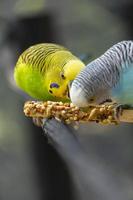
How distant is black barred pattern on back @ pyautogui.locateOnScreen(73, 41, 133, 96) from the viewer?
0.35 meters

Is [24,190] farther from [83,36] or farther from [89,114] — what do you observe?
[89,114]

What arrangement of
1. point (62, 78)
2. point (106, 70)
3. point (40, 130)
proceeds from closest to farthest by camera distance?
1. point (106, 70)
2. point (62, 78)
3. point (40, 130)

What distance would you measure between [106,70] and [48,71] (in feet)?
0.45

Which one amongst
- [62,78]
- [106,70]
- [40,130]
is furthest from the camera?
[40,130]

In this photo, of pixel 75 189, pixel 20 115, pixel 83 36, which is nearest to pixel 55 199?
pixel 75 189

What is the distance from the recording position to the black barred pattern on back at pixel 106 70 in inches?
13.6

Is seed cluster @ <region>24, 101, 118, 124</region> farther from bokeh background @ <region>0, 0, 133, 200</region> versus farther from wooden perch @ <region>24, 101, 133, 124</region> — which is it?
bokeh background @ <region>0, 0, 133, 200</region>

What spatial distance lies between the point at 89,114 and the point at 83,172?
46 centimetres

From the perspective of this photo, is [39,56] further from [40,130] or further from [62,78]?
[40,130]

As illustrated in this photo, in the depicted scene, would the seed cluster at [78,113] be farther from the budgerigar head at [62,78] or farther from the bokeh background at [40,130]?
the bokeh background at [40,130]

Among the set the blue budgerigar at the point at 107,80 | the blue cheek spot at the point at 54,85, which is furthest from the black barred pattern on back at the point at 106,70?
the blue cheek spot at the point at 54,85

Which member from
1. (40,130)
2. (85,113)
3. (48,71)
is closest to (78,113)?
(85,113)

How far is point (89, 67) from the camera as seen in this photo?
36 centimetres

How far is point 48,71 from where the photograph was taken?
0.48 meters
